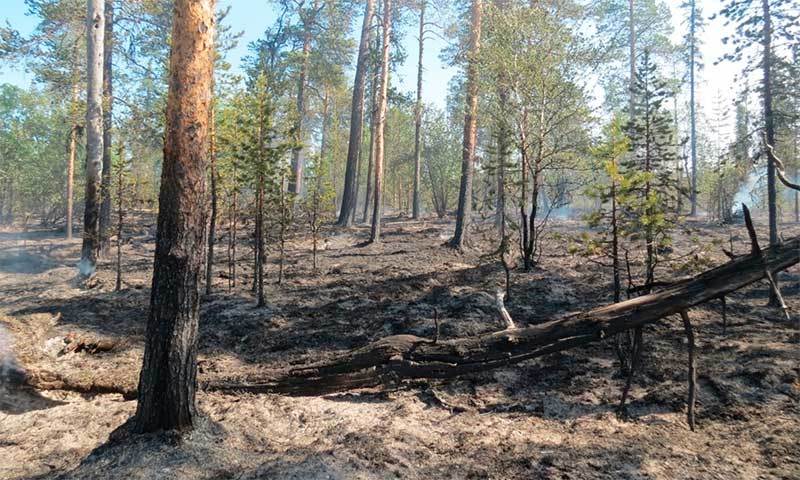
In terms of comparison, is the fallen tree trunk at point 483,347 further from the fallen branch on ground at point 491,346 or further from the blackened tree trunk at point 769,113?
the blackened tree trunk at point 769,113

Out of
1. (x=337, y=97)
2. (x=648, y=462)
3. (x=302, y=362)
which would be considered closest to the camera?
(x=648, y=462)

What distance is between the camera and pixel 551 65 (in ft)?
38.1

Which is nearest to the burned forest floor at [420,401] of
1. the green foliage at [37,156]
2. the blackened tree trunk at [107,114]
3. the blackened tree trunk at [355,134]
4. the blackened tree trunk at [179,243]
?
the blackened tree trunk at [179,243]

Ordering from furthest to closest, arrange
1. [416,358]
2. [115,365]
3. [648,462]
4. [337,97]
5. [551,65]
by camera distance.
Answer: [337,97]
[551,65]
[115,365]
[416,358]
[648,462]

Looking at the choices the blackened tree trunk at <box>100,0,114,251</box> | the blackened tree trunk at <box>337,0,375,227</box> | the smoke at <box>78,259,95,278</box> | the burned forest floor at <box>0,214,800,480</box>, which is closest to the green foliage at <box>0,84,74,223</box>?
the blackened tree trunk at <box>100,0,114,251</box>

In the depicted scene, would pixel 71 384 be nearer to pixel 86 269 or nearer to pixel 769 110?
pixel 86 269

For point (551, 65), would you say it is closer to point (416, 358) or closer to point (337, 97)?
point (416, 358)

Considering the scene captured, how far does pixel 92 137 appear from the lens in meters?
13.3

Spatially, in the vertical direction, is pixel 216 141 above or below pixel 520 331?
above

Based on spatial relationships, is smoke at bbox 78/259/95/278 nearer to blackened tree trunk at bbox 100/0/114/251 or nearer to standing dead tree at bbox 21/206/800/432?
blackened tree trunk at bbox 100/0/114/251

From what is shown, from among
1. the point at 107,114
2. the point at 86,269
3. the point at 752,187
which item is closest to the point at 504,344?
the point at 86,269

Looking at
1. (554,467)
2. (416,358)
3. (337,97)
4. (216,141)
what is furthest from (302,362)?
(337,97)

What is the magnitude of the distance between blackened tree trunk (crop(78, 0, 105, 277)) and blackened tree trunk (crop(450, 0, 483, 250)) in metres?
11.5

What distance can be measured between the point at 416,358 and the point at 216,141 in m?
8.16
